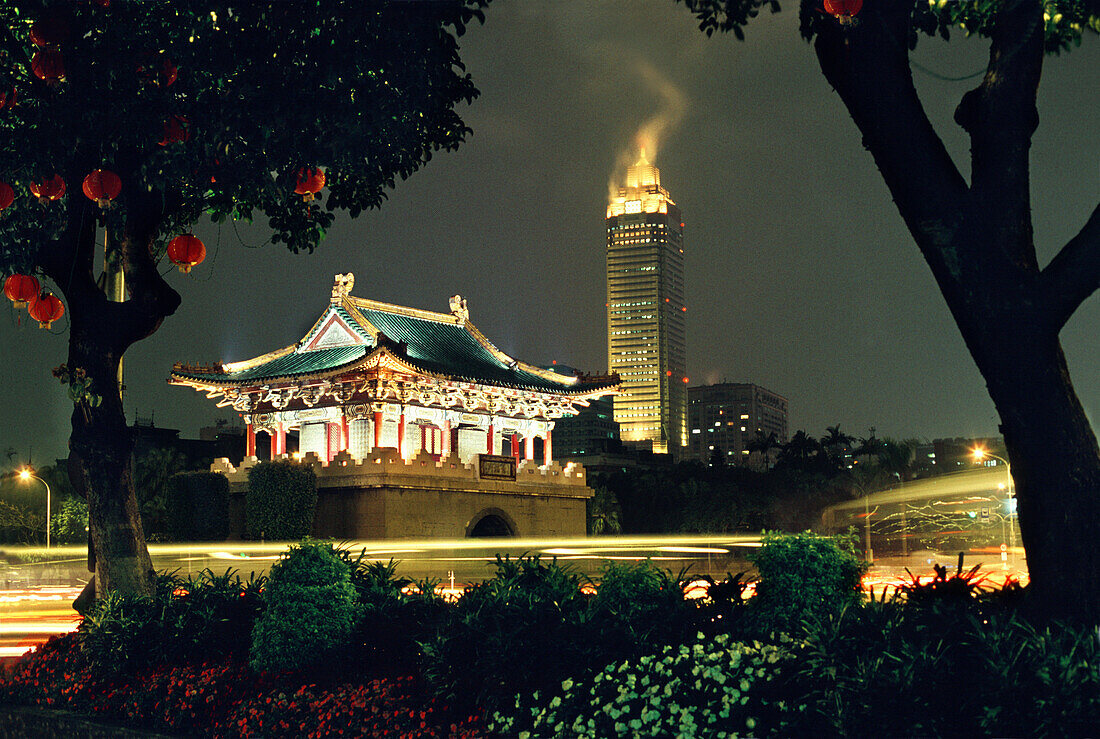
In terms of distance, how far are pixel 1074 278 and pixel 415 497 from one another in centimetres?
3651

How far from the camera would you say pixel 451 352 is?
48.5 m

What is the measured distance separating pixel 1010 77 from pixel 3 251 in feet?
31.7

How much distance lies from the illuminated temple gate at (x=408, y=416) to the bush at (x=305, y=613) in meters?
32.4

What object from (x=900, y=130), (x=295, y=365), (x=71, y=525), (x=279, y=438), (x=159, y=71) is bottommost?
(x=71, y=525)

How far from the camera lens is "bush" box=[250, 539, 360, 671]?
8227 mm

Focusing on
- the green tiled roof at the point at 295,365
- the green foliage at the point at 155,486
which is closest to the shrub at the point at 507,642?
the green foliage at the point at 155,486

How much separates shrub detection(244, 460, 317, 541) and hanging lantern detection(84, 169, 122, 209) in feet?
104

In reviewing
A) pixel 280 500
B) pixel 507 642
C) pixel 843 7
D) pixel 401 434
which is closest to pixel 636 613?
pixel 507 642

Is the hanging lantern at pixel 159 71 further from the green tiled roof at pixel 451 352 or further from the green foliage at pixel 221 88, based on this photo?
the green tiled roof at pixel 451 352

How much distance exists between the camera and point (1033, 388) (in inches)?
267

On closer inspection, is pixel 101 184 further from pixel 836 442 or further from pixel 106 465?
pixel 836 442

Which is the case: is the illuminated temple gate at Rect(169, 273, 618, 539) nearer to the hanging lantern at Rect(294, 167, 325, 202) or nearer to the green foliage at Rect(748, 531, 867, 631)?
the hanging lantern at Rect(294, 167, 325, 202)

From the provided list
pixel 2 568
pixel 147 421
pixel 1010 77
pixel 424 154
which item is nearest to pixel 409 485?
pixel 2 568

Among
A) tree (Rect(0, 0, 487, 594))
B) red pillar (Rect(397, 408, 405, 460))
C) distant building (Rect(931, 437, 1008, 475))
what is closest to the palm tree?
distant building (Rect(931, 437, 1008, 475))
